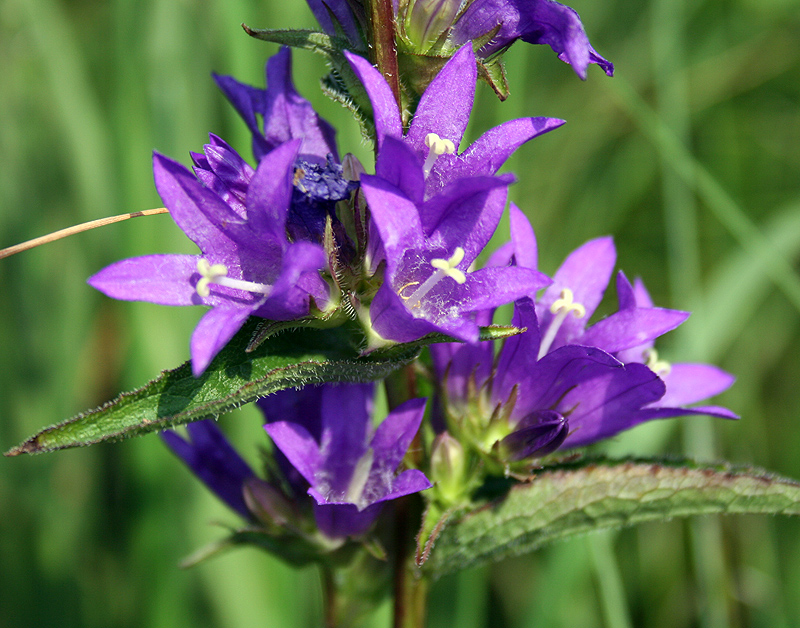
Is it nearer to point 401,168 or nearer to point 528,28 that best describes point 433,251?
point 401,168

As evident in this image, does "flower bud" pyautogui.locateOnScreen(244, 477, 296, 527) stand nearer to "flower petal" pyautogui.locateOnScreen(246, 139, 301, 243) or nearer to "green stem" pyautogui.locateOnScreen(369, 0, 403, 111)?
"flower petal" pyautogui.locateOnScreen(246, 139, 301, 243)

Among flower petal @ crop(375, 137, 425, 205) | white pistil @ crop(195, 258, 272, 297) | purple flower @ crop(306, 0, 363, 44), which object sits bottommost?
white pistil @ crop(195, 258, 272, 297)

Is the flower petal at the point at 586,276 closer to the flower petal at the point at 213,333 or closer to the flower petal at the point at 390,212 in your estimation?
the flower petal at the point at 390,212

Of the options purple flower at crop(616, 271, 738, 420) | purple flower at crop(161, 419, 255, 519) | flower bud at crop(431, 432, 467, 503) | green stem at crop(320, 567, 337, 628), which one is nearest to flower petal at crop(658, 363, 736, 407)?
purple flower at crop(616, 271, 738, 420)

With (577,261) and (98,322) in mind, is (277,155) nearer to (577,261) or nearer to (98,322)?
(577,261)

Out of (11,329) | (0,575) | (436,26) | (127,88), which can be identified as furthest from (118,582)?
(436,26)

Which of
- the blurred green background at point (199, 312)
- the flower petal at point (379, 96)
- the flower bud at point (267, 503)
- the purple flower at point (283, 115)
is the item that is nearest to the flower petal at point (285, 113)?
the purple flower at point (283, 115)

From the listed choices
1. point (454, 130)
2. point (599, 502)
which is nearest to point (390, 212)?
point (454, 130)
